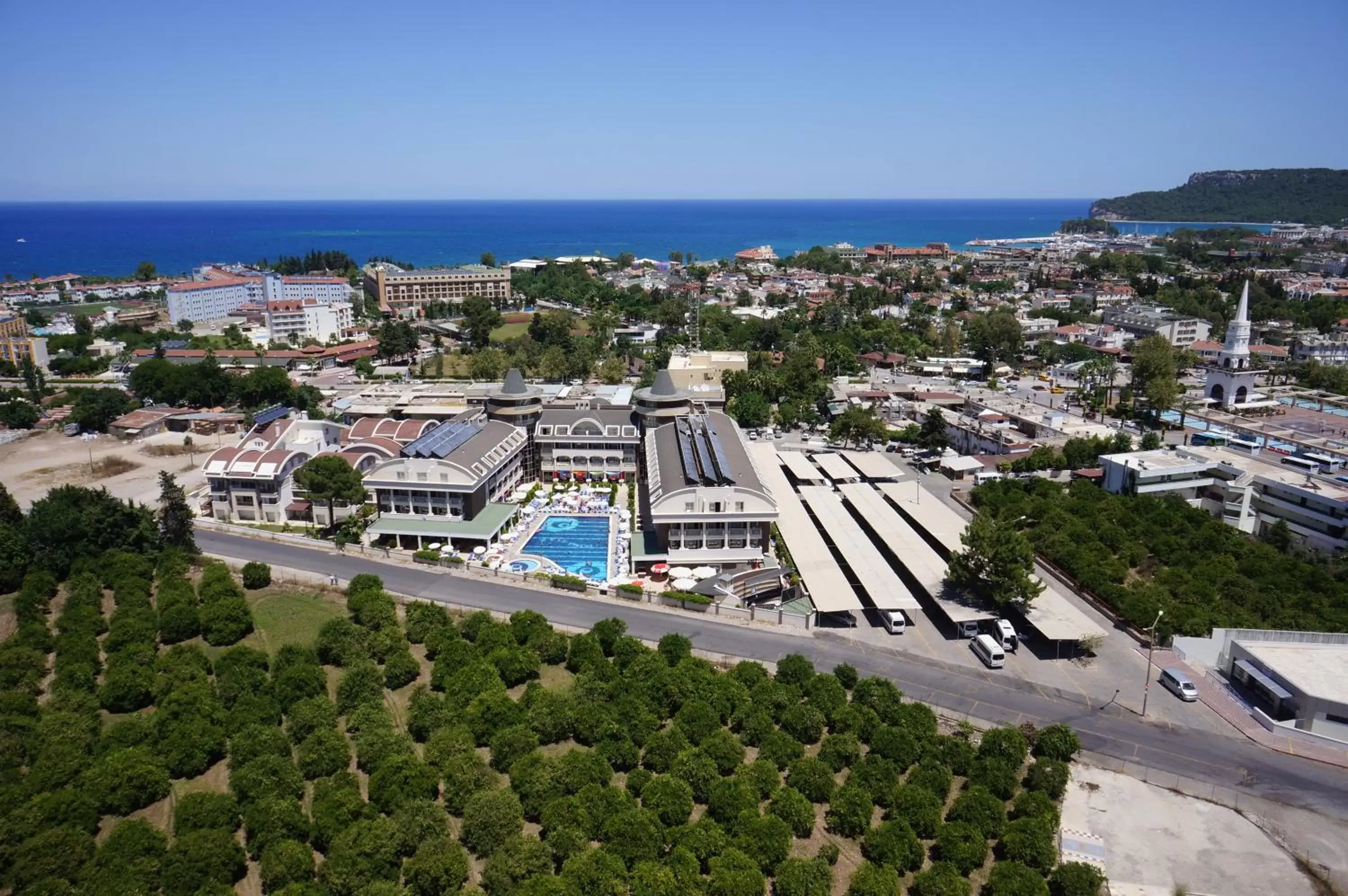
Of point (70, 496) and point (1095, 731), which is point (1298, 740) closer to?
point (1095, 731)

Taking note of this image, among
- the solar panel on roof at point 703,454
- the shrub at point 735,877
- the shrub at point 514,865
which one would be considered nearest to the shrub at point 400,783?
the shrub at point 514,865

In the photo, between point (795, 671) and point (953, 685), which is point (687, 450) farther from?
point (953, 685)

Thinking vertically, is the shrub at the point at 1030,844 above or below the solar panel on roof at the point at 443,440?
below

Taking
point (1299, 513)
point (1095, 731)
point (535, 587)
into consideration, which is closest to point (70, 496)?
point (535, 587)

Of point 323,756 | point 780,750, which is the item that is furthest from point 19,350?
→ point 780,750

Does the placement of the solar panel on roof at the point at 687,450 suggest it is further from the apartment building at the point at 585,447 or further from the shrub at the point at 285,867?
the shrub at the point at 285,867

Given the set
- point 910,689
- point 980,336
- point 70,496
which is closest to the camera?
point 910,689
